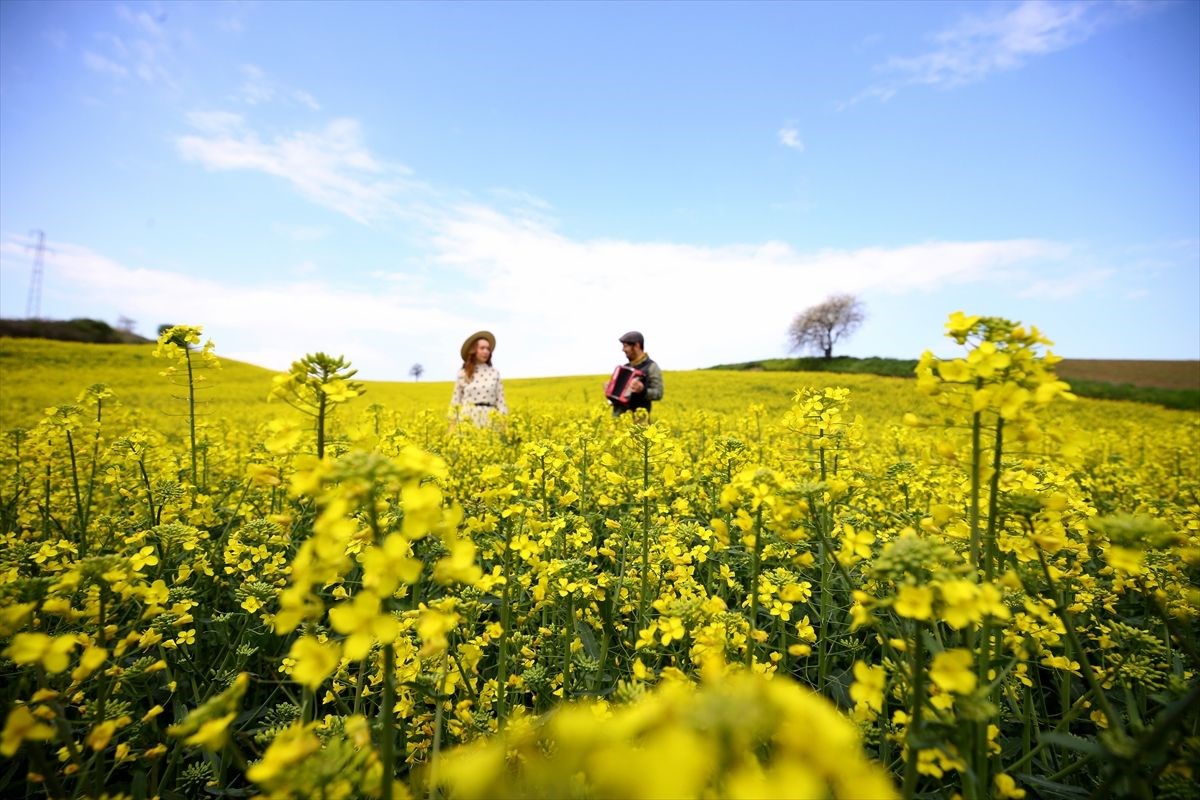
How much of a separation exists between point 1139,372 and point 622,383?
44851 mm

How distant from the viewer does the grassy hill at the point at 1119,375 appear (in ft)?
89.2

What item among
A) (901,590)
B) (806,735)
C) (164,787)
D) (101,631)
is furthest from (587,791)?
(164,787)

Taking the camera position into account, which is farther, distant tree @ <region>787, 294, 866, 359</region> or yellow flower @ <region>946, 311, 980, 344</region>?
distant tree @ <region>787, 294, 866, 359</region>

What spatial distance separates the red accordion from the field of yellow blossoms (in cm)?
344

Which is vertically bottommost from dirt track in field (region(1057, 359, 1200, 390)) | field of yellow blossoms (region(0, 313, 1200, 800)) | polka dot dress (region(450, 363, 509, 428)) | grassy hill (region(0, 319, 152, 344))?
field of yellow blossoms (region(0, 313, 1200, 800))

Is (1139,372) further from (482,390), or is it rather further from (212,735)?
(212,735)

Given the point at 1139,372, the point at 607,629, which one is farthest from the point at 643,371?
the point at 1139,372


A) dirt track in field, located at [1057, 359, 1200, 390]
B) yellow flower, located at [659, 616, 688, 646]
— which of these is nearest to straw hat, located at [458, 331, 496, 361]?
yellow flower, located at [659, 616, 688, 646]

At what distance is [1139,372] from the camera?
35031 mm

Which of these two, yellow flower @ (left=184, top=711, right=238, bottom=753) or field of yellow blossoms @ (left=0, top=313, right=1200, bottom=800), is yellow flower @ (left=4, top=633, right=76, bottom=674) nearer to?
field of yellow blossoms @ (left=0, top=313, right=1200, bottom=800)

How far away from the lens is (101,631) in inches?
62.7

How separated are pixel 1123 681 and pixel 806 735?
8.67ft

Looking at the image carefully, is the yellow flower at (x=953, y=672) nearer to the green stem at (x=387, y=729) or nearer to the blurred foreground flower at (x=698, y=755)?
the blurred foreground flower at (x=698, y=755)

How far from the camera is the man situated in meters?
8.71
